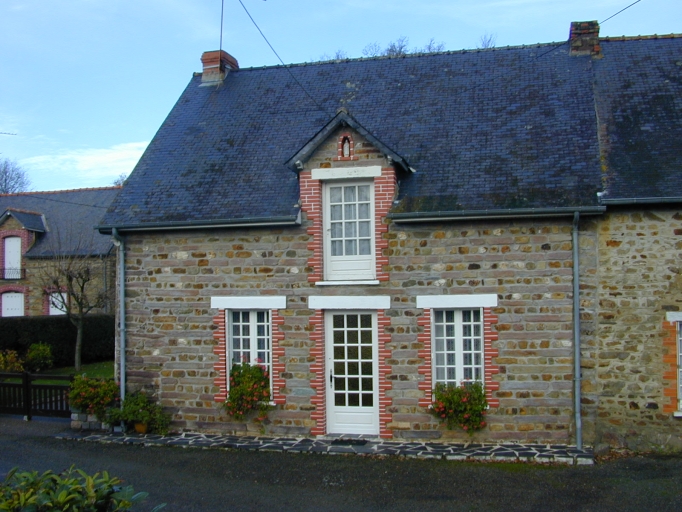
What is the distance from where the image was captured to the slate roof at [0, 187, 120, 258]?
26031 millimetres

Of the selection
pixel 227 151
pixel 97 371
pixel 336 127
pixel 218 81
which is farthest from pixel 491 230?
pixel 97 371

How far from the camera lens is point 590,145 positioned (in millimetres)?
10938

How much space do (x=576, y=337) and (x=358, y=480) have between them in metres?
4.04

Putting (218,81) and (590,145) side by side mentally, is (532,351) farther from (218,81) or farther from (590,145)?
(218,81)

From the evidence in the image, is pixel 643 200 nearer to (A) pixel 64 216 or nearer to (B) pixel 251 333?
(B) pixel 251 333

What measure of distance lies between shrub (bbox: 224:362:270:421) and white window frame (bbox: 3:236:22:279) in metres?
20.2

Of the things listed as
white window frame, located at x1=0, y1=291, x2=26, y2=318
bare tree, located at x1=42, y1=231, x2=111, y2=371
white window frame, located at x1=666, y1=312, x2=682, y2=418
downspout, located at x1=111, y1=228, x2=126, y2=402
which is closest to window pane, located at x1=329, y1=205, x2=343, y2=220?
downspout, located at x1=111, y1=228, x2=126, y2=402

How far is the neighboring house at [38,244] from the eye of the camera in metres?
26.1

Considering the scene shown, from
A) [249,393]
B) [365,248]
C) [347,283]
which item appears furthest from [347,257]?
[249,393]

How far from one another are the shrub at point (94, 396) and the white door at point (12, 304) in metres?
17.9

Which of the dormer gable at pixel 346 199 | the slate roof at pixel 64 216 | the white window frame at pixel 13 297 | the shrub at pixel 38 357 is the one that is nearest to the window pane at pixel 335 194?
the dormer gable at pixel 346 199

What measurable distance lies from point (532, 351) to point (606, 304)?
1.35 m

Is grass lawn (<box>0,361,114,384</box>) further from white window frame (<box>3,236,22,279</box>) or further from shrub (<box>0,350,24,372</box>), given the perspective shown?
white window frame (<box>3,236,22,279</box>)

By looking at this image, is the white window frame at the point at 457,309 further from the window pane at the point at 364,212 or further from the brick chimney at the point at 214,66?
the brick chimney at the point at 214,66
